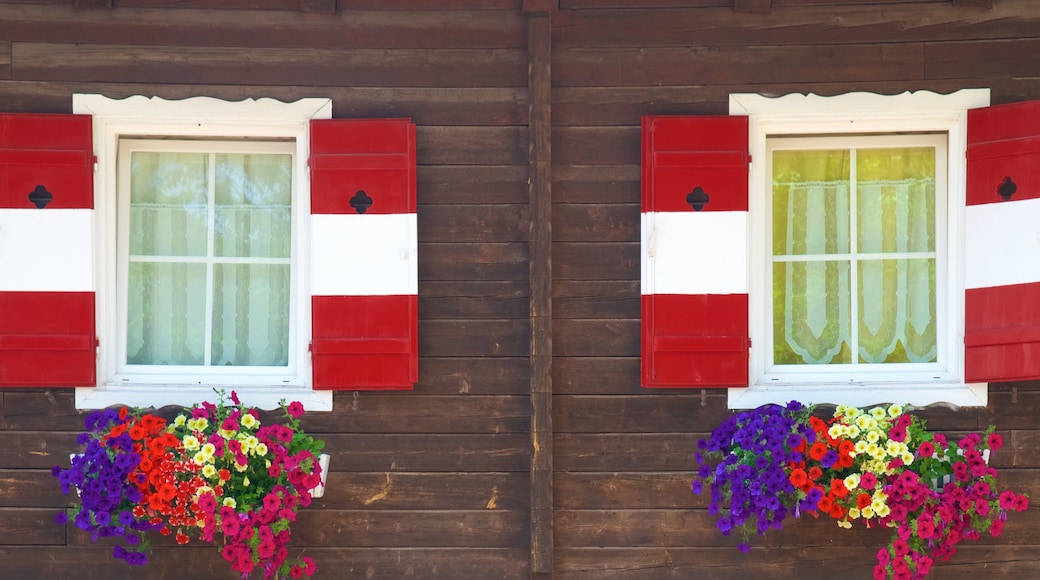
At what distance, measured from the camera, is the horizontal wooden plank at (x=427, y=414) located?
4.34m

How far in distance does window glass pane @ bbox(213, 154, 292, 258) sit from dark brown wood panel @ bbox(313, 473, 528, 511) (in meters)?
0.97

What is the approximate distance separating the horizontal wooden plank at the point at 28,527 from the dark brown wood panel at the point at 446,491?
991 millimetres

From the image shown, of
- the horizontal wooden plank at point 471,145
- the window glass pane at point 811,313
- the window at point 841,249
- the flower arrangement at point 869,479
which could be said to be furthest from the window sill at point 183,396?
the window glass pane at point 811,313

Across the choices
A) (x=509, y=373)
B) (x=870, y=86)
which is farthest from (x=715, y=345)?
(x=870, y=86)

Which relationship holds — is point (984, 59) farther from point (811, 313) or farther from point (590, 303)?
point (590, 303)

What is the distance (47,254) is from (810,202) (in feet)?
9.47

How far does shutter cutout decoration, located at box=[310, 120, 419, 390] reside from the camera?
13.9 ft

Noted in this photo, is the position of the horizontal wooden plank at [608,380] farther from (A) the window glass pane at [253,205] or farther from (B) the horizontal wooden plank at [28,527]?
(B) the horizontal wooden plank at [28,527]

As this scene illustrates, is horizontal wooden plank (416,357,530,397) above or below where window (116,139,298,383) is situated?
below

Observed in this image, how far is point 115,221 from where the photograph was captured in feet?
14.4

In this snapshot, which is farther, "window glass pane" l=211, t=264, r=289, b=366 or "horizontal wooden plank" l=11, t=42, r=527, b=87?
"window glass pane" l=211, t=264, r=289, b=366

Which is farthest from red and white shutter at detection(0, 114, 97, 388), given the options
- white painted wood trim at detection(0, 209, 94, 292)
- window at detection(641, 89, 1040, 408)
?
window at detection(641, 89, 1040, 408)

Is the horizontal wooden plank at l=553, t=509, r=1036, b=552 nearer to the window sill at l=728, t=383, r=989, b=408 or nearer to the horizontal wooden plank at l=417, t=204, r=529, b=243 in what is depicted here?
the window sill at l=728, t=383, r=989, b=408

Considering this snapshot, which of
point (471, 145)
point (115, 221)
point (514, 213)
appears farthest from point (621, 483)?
point (115, 221)
